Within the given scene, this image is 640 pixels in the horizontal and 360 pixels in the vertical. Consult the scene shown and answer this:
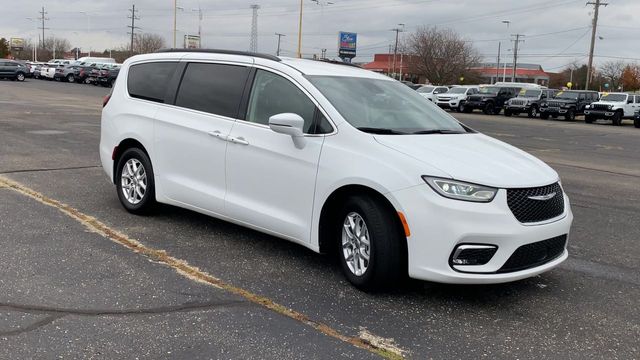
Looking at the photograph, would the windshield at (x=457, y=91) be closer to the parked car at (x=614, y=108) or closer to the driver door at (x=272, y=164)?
the parked car at (x=614, y=108)

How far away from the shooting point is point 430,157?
4301 mm

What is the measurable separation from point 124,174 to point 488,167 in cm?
403

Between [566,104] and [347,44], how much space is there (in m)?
40.3

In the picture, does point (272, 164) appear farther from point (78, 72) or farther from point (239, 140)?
point (78, 72)

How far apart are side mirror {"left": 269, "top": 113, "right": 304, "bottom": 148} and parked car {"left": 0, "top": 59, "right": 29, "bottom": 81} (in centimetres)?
4919

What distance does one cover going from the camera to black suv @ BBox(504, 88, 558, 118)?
3825cm

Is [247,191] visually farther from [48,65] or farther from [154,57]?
[48,65]

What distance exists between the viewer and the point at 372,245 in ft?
14.2

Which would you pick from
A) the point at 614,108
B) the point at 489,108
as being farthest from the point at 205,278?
the point at 489,108

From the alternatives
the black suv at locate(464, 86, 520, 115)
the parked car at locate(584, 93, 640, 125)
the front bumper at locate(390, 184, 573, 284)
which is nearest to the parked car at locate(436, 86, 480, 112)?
the black suv at locate(464, 86, 520, 115)

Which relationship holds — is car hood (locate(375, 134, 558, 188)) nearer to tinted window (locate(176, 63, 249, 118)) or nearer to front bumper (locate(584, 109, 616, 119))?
tinted window (locate(176, 63, 249, 118))

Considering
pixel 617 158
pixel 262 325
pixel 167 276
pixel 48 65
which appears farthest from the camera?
pixel 48 65

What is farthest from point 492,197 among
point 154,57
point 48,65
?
point 48,65

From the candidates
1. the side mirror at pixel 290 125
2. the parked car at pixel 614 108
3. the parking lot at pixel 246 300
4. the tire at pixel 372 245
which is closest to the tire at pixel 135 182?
the parking lot at pixel 246 300
